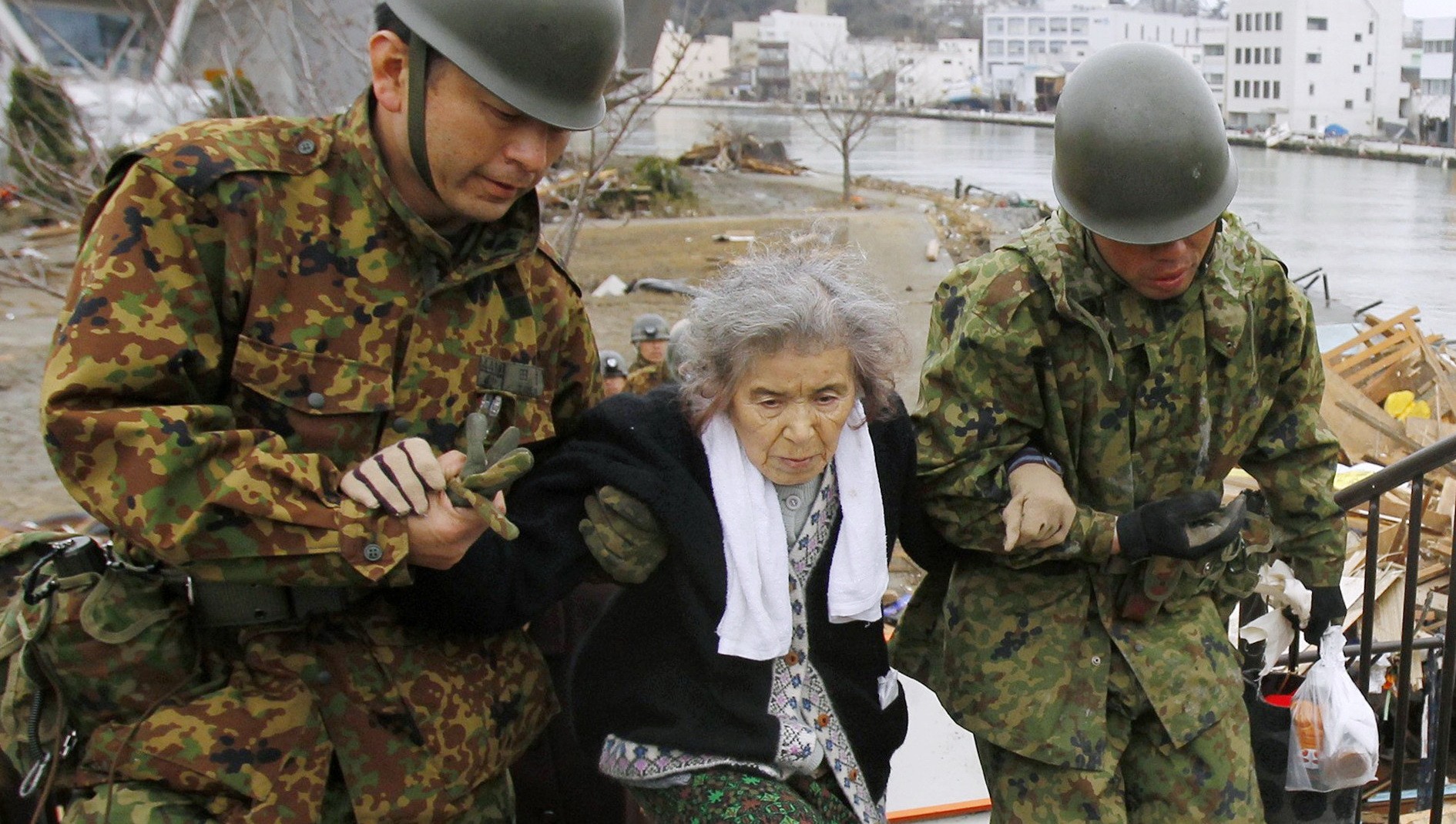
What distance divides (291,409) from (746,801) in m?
1.11

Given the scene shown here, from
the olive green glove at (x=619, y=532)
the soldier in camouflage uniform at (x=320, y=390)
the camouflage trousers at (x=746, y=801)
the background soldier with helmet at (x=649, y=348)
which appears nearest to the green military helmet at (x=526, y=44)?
the soldier in camouflage uniform at (x=320, y=390)

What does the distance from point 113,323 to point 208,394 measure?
23 cm

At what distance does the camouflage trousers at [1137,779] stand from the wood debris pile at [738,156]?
97.9ft

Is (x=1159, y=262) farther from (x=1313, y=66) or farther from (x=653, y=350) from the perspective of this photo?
(x=1313, y=66)

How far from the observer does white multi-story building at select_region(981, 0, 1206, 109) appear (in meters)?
94.5

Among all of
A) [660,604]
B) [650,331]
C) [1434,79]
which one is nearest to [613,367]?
[650,331]

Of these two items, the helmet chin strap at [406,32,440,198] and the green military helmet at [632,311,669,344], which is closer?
the helmet chin strap at [406,32,440,198]

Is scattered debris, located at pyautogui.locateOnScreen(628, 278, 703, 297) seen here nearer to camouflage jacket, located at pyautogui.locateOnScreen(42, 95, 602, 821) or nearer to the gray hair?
the gray hair

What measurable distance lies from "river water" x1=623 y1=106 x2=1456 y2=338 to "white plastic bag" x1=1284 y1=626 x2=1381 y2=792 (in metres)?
4.62

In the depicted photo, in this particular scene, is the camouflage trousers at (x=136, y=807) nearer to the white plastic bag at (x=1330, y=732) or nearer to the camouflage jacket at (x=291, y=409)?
the camouflage jacket at (x=291, y=409)

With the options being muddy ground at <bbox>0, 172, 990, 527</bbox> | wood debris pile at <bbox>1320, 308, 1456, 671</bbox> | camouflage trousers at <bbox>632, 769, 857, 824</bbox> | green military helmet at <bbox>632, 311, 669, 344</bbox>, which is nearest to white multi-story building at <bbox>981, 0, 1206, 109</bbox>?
muddy ground at <bbox>0, 172, 990, 527</bbox>

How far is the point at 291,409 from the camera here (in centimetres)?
230

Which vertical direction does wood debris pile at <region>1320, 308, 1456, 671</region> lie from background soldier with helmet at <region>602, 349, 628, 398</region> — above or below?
below

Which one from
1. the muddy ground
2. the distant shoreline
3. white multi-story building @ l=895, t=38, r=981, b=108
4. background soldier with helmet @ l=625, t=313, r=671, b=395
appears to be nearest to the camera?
background soldier with helmet @ l=625, t=313, r=671, b=395
